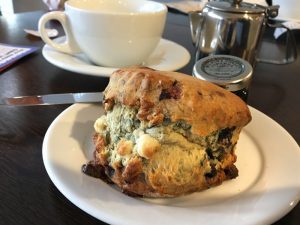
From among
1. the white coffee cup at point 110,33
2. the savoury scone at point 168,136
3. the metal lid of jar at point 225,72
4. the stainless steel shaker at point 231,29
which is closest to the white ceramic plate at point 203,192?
the savoury scone at point 168,136

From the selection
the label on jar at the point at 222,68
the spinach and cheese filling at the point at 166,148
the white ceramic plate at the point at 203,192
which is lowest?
the white ceramic plate at the point at 203,192

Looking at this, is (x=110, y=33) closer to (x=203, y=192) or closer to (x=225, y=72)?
(x=225, y=72)

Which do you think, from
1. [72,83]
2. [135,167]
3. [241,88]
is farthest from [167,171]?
[72,83]

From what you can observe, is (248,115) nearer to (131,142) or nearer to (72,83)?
(131,142)

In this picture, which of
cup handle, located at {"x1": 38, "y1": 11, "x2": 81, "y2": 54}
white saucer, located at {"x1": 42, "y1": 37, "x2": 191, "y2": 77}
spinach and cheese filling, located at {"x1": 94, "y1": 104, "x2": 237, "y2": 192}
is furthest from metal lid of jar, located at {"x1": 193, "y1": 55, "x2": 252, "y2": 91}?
cup handle, located at {"x1": 38, "y1": 11, "x2": 81, "y2": 54}

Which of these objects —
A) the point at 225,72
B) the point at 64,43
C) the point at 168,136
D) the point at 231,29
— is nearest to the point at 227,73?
the point at 225,72

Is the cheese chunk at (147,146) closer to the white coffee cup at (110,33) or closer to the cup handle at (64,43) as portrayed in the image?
the white coffee cup at (110,33)

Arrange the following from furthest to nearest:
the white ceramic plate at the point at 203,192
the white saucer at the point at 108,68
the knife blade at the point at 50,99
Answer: the white saucer at the point at 108,68 → the knife blade at the point at 50,99 → the white ceramic plate at the point at 203,192
